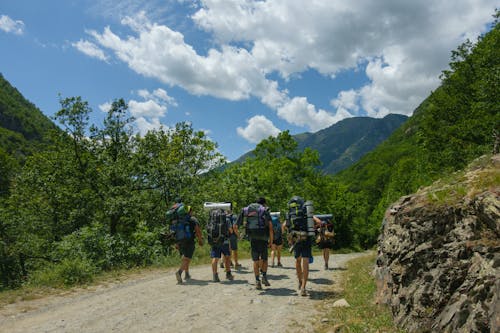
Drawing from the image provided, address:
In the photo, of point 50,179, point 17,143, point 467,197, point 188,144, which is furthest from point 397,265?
point 17,143

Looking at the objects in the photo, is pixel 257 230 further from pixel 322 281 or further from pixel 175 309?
pixel 322 281

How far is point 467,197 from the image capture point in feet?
17.3

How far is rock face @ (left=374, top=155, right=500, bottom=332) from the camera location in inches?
156

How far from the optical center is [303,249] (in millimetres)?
8258

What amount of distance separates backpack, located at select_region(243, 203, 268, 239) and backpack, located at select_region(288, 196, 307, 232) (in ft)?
2.26

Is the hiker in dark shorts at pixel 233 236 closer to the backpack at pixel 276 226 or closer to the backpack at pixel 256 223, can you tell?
the backpack at pixel 256 223

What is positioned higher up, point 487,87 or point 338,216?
point 487,87

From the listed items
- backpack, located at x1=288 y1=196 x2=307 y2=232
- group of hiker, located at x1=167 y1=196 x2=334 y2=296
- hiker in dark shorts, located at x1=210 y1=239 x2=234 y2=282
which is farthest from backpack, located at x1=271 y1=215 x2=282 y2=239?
backpack, located at x1=288 y1=196 x2=307 y2=232

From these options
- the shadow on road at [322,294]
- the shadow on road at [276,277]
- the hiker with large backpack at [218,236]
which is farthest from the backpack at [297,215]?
the shadow on road at [276,277]

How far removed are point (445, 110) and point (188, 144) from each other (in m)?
22.6

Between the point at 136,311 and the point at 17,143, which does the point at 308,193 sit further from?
the point at 17,143

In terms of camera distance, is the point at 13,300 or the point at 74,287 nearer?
the point at 13,300

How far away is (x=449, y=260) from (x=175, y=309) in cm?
504

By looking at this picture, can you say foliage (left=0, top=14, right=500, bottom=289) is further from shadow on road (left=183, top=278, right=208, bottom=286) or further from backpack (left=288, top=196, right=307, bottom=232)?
backpack (left=288, top=196, right=307, bottom=232)
